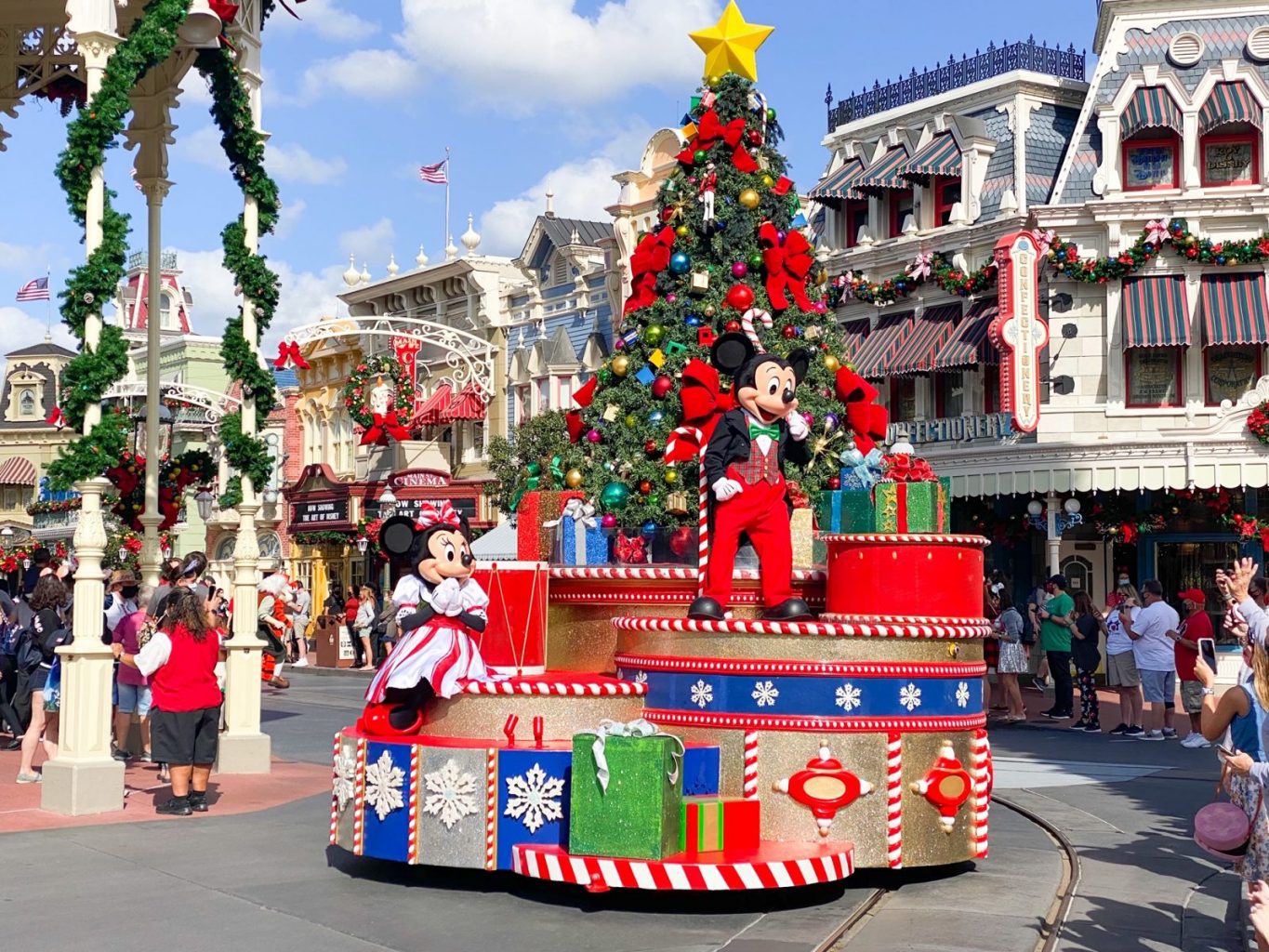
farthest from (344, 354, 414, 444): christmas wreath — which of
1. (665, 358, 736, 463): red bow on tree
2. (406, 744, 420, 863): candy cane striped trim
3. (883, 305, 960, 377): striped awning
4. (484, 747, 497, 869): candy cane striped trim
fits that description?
(484, 747, 497, 869): candy cane striped trim

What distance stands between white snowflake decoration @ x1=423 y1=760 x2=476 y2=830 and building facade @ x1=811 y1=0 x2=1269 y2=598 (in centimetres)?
1826

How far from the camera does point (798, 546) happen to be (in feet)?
30.4

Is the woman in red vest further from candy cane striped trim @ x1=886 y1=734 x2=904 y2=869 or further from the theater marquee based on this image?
the theater marquee

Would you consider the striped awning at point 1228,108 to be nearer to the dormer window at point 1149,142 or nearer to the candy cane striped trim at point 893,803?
the dormer window at point 1149,142

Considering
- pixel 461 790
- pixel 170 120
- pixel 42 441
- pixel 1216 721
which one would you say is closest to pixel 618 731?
pixel 461 790

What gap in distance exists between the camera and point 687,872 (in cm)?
673

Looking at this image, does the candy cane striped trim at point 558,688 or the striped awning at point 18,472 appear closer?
the candy cane striped trim at point 558,688

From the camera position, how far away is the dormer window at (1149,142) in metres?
25.2

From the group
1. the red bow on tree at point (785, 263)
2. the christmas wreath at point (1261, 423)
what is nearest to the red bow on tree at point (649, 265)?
the red bow on tree at point (785, 263)

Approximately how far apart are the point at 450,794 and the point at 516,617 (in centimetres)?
159

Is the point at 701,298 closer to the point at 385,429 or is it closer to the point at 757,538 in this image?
the point at 757,538

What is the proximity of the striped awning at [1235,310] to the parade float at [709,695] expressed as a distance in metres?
16.5

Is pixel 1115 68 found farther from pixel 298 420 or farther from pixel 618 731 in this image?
pixel 298 420

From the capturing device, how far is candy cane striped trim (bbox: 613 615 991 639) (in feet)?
24.2
